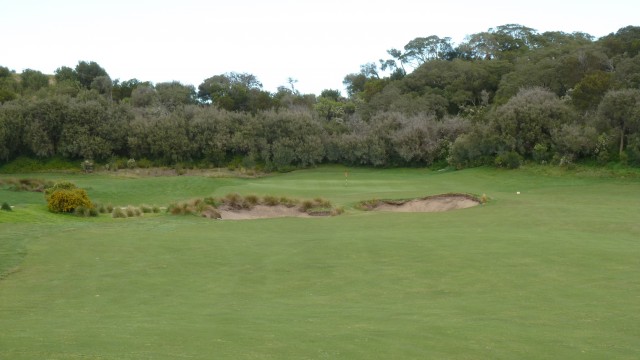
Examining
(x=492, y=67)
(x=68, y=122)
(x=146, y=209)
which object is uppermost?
(x=492, y=67)

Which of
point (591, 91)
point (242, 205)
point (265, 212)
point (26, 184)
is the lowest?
point (265, 212)

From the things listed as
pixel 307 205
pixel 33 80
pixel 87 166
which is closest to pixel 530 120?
pixel 307 205

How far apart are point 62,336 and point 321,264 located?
422 inches

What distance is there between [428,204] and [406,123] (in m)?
35.4

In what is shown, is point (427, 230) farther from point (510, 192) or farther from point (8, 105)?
point (8, 105)

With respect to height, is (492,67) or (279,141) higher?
(492,67)

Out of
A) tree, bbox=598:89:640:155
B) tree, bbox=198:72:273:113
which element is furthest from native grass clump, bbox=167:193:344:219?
tree, bbox=198:72:273:113

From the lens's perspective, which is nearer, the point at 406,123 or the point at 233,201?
the point at 233,201

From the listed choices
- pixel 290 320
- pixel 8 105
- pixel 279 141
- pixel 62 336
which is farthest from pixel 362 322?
pixel 8 105

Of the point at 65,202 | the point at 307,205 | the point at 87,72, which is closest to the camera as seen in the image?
the point at 65,202

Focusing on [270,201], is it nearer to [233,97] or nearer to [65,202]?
[65,202]

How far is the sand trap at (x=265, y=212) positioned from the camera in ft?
135

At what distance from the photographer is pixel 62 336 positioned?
449 inches

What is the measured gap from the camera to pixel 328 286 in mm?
18250
